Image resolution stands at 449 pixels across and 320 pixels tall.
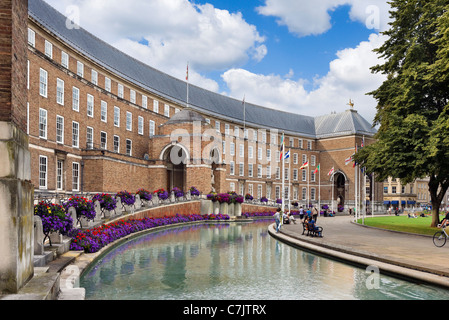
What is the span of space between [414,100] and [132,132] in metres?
32.4

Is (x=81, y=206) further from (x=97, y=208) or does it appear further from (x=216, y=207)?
(x=216, y=207)

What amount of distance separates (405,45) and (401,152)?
336 inches

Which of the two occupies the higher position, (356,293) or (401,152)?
(401,152)

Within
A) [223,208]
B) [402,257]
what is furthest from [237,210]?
[402,257]

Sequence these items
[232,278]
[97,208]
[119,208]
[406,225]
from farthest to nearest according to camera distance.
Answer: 1. [406,225]
2. [119,208]
3. [97,208]
4. [232,278]

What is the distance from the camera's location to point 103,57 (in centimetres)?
4747

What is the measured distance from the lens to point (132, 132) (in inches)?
1921

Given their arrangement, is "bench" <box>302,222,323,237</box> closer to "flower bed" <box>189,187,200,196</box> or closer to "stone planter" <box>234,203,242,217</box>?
"flower bed" <box>189,187,200,196</box>

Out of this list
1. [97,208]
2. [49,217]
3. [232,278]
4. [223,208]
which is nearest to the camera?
[49,217]

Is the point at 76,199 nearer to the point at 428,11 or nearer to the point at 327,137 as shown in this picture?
the point at 428,11

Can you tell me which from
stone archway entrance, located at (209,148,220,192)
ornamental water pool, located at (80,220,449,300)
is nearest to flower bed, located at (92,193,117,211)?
ornamental water pool, located at (80,220,449,300)

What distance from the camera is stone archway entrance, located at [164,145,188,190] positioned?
50.0 metres

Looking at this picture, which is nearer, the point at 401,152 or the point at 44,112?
the point at 401,152

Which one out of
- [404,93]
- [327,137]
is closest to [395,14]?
[404,93]
